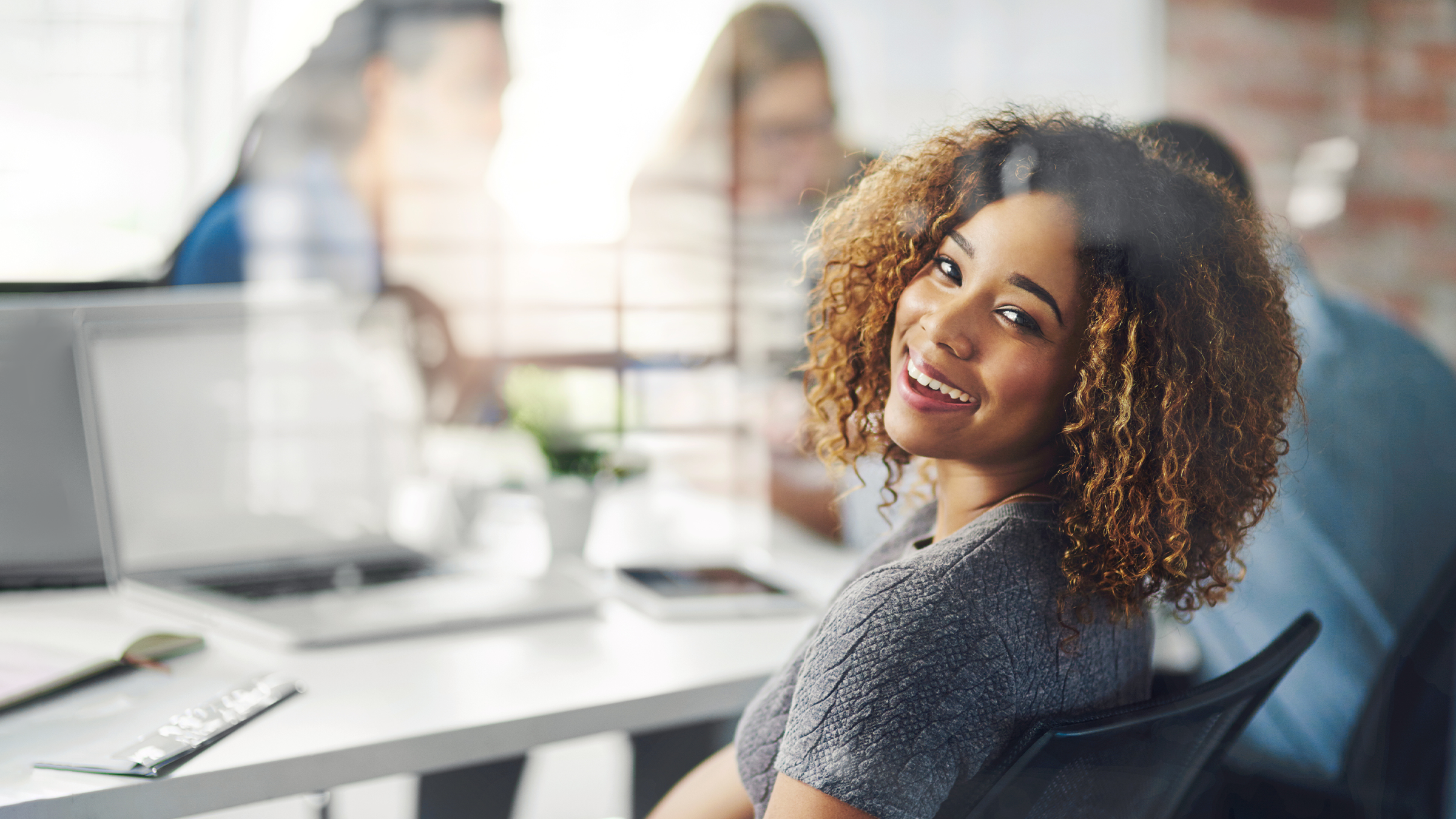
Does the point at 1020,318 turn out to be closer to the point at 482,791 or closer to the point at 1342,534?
the point at 1342,534

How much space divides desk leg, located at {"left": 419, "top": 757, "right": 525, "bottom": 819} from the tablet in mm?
317

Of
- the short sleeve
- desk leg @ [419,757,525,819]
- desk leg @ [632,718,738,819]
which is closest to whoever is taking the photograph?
the short sleeve

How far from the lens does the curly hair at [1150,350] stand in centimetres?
40

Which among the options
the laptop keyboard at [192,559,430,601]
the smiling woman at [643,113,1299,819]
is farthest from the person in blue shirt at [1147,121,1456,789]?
the laptop keyboard at [192,559,430,601]

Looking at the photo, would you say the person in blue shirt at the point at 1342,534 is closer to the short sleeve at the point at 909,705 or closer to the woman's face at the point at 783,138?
the short sleeve at the point at 909,705

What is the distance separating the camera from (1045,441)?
43cm

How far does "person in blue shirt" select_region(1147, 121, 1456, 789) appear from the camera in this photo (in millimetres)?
598

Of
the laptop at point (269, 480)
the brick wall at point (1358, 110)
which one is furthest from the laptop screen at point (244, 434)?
the brick wall at point (1358, 110)

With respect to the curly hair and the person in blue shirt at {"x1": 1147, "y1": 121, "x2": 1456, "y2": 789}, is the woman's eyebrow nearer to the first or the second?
the curly hair

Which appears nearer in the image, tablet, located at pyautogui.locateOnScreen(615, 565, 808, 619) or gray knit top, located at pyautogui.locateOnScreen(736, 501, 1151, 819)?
gray knit top, located at pyautogui.locateOnScreen(736, 501, 1151, 819)

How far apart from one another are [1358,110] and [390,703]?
1.39 metres

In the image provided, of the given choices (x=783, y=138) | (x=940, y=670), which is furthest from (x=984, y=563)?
(x=783, y=138)

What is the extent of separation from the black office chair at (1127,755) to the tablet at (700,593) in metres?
0.43

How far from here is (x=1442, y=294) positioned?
1.24m
